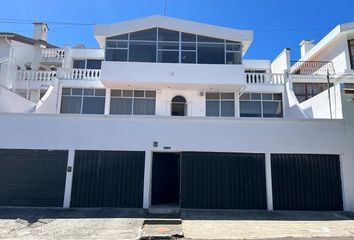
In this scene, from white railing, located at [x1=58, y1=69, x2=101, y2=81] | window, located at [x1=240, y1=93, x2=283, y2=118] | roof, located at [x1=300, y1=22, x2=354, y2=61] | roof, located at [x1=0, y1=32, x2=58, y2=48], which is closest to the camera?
white railing, located at [x1=58, y1=69, x2=101, y2=81]

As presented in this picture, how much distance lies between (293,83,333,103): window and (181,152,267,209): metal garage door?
8796 millimetres

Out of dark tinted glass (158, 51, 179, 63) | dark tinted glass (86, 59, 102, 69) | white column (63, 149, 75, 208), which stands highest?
dark tinted glass (86, 59, 102, 69)

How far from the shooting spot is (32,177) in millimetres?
12086

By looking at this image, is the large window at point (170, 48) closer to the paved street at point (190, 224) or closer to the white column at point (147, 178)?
the white column at point (147, 178)

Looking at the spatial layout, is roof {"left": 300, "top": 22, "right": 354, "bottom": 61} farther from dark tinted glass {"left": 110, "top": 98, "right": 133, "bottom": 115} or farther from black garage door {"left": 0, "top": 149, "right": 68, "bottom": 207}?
black garage door {"left": 0, "top": 149, "right": 68, "bottom": 207}

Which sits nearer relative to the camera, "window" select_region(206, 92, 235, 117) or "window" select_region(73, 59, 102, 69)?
"window" select_region(206, 92, 235, 117)

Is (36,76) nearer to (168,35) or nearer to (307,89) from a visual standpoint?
(168,35)

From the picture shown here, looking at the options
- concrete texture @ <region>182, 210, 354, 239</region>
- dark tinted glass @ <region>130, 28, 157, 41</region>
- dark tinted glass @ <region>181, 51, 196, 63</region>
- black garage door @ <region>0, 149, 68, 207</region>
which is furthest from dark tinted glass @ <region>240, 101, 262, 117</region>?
black garage door @ <region>0, 149, 68, 207</region>

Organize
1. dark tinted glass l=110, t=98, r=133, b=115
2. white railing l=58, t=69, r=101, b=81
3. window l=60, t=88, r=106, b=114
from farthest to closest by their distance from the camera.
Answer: white railing l=58, t=69, r=101, b=81, window l=60, t=88, r=106, b=114, dark tinted glass l=110, t=98, r=133, b=115

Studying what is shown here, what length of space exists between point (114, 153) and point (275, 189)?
21.9 feet

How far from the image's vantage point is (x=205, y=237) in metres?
8.69

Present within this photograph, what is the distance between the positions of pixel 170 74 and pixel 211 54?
2828 mm

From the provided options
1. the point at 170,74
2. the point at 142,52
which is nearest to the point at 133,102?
the point at 170,74

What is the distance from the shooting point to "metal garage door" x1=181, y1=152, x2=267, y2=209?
1206 cm
